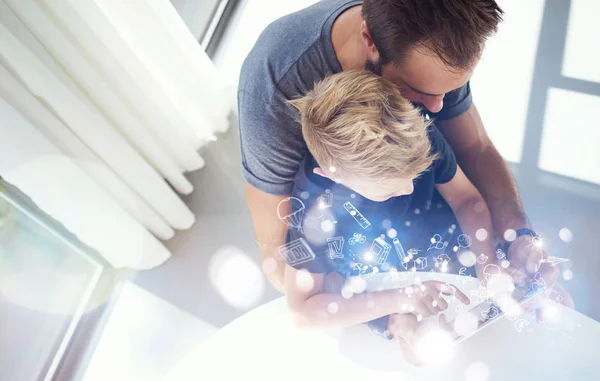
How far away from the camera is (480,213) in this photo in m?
0.91

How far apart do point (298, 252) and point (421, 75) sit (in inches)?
14.7

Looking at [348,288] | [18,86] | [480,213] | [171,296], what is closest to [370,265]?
[348,288]

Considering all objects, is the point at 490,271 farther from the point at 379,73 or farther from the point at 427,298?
the point at 379,73

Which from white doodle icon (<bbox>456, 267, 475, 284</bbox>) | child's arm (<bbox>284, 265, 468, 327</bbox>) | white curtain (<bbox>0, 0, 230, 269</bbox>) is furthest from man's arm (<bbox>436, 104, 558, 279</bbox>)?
white curtain (<bbox>0, 0, 230, 269</bbox>)

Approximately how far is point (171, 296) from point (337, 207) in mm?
590

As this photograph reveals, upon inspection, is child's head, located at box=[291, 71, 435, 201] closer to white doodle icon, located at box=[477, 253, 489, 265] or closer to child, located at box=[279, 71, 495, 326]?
child, located at box=[279, 71, 495, 326]

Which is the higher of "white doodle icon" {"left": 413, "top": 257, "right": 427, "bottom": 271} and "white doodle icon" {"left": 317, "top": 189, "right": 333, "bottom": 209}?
"white doodle icon" {"left": 317, "top": 189, "right": 333, "bottom": 209}

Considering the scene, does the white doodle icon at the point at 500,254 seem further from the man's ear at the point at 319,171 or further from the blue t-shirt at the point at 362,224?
the man's ear at the point at 319,171

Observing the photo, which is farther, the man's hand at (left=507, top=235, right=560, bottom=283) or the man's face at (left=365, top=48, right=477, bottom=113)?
the man's hand at (left=507, top=235, right=560, bottom=283)

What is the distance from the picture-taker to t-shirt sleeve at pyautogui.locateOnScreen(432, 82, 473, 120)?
33.2 inches

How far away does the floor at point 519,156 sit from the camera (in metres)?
1.08

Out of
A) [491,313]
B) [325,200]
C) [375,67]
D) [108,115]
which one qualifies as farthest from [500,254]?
[108,115]

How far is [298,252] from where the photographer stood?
83 cm

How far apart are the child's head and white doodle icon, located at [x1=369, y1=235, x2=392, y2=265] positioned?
19 cm
